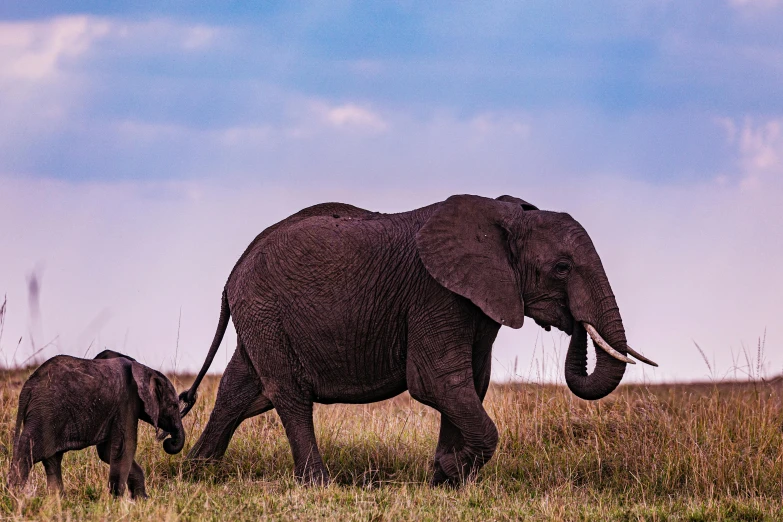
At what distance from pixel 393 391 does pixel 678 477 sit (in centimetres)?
287

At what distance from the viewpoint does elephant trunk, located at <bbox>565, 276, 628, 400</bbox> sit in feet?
30.2

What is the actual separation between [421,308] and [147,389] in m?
2.43

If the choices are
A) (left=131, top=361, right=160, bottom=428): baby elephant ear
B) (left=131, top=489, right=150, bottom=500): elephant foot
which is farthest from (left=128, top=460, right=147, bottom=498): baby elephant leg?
(left=131, top=361, right=160, bottom=428): baby elephant ear

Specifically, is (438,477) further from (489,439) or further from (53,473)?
(53,473)

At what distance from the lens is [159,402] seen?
8.56 metres

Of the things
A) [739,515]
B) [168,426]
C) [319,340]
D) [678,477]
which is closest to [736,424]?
[678,477]

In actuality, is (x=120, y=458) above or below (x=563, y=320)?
below

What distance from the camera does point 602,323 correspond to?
30.2 ft

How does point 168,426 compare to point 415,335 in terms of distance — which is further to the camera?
point 415,335

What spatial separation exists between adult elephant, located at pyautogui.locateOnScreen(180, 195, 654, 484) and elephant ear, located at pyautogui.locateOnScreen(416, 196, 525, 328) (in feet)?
0.04

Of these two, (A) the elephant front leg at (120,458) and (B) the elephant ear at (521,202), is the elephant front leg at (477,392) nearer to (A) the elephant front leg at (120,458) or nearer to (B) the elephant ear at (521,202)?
(B) the elephant ear at (521,202)

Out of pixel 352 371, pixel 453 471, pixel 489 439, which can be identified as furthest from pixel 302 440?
pixel 489 439

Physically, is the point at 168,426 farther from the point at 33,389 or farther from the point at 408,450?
the point at 408,450

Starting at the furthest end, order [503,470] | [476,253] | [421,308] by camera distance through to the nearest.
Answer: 1. [503,470]
2. [421,308]
3. [476,253]
